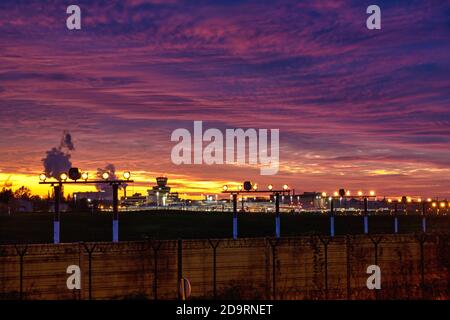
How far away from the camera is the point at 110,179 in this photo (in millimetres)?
45125

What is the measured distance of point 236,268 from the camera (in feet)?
109

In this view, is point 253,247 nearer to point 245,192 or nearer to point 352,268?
point 352,268

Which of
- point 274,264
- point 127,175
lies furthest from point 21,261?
point 127,175

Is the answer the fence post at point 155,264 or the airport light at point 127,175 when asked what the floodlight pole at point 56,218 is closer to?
the airport light at point 127,175

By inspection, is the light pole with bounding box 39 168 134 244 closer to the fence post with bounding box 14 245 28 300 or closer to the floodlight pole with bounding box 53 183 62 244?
the floodlight pole with bounding box 53 183 62 244

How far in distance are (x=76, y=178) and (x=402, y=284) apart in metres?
20.7

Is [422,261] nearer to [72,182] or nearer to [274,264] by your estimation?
[274,264]

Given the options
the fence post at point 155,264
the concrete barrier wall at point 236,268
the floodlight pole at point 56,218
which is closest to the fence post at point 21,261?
the concrete barrier wall at point 236,268

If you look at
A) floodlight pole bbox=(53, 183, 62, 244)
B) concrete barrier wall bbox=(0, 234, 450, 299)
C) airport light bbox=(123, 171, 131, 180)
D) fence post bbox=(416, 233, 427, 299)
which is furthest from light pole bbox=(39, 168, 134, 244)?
fence post bbox=(416, 233, 427, 299)

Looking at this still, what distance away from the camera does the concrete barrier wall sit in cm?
3025

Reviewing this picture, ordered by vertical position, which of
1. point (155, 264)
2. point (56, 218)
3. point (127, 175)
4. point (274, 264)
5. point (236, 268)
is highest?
point (127, 175)

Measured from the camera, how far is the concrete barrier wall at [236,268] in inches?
1191

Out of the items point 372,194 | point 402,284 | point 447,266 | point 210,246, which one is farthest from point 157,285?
point 372,194

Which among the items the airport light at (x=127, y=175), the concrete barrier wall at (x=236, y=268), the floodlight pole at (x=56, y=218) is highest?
the airport light at (x=127, y=175)
